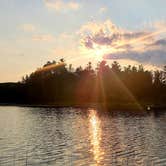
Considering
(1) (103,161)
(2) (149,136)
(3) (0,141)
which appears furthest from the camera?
(2) (149,136)

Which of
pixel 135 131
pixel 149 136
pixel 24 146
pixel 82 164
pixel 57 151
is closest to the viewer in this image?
pixel 82 164

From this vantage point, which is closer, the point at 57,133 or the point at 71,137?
the point at 71,137

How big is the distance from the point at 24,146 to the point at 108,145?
11400 mm

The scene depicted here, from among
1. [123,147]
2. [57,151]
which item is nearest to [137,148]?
[123,147]

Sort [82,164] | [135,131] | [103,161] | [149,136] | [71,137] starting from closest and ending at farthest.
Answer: [82,164], [103,161], [71,137], [149,136], [135,131]

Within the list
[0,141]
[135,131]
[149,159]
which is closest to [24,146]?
[0,141]

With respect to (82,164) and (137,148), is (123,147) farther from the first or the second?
(82,164)

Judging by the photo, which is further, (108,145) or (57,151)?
(108,145)

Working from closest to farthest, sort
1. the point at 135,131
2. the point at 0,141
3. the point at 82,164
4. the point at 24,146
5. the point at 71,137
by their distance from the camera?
the point at 82,164
the point at 24,146
the point at 0,141
the point at 71,137
the point at 135,131

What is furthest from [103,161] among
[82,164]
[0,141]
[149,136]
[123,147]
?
[149,136]

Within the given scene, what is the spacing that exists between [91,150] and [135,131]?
28.0 m

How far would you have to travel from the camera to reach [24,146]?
176 feet

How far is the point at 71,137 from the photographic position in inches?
2601

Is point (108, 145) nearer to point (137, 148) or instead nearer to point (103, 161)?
point (137, 148)
